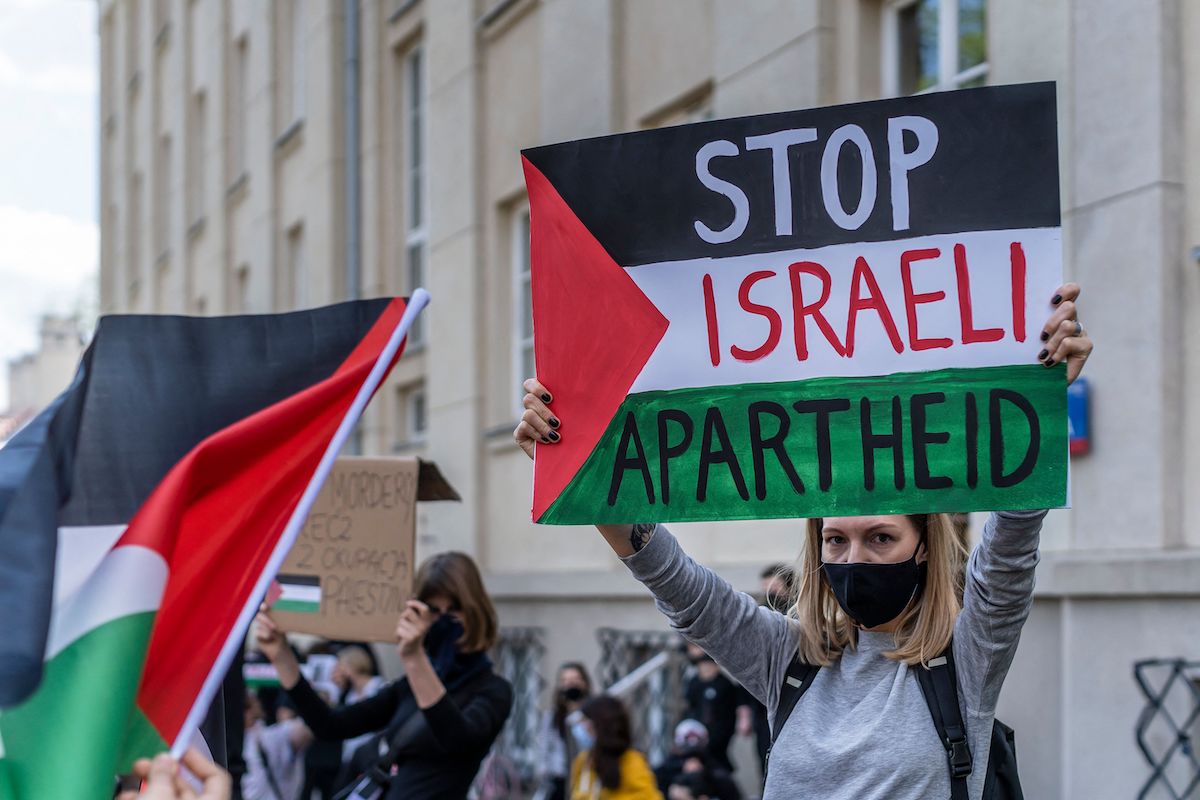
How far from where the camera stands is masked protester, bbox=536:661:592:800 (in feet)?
32.7

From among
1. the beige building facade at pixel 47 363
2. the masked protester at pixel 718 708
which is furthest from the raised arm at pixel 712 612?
the beige building facade at pixel 47 363

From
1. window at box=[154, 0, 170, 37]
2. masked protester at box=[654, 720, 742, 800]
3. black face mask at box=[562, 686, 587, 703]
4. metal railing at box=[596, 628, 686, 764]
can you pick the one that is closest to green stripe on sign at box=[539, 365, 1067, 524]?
masked protester at box=[654, 720, 742, 800]

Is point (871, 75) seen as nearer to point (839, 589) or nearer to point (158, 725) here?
point (839, 589)

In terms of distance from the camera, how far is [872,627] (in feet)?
10.1

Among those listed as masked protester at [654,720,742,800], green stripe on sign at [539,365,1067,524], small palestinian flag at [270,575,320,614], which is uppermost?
green stripe on sign at [539,365,1067,524]

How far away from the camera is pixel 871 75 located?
909cm

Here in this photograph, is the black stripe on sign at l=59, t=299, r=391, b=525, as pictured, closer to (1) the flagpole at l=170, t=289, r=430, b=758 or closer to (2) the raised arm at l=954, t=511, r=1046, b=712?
(1) the flagpole at l=170, t=289, r=430, b=758

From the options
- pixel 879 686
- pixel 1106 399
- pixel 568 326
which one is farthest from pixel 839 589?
pixel 1106 399

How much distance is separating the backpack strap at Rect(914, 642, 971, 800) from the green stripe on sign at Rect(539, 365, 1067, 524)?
303 mm

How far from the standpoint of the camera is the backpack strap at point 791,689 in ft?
10.2

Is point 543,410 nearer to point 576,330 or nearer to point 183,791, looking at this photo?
point 576,330

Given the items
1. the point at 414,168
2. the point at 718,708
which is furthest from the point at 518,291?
the point at 718,708

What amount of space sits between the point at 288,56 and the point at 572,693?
12508mm

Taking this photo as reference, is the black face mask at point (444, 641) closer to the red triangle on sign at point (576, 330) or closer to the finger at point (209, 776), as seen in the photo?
the red triangle on sign at point (576, 330)
